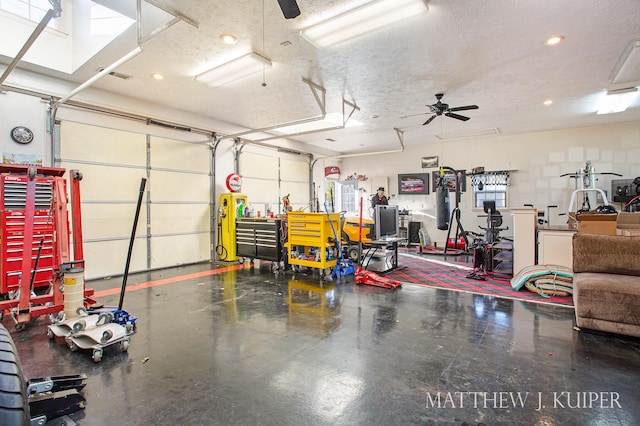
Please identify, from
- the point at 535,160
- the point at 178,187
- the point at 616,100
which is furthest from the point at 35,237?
the point at 535,160

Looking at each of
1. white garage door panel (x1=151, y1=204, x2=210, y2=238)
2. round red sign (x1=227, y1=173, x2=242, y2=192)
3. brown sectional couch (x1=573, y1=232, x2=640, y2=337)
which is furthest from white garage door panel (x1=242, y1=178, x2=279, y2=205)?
brown sectional couch (x1=573, y1=232, x2=640, y2=337)

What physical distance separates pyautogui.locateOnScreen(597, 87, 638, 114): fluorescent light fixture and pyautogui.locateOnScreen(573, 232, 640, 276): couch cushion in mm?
3882

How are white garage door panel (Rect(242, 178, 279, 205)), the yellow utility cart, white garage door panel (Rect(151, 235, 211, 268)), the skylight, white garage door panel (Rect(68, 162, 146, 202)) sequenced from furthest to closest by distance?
1. white garage door panel (Rect(242, 178, 279, 205))
2. white garage door panel (Rect(151, 235, 211, 268))
3. the yellow utility cart
4. white garage door panel (Rect(68, 162, 146, 202))
5. the skylight

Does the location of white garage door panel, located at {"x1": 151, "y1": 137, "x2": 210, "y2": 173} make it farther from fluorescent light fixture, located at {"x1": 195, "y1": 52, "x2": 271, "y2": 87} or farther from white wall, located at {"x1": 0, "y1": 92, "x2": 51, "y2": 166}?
fluorescent light fixture, located at {"x1": 195, "y1": 52, "x2": 271, "y2": 87}

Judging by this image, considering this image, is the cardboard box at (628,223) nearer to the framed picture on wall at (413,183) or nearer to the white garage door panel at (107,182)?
the framed picture on wall at (413,183)

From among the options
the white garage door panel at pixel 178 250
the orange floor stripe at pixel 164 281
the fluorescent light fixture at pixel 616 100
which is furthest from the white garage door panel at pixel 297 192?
the fluorescent light fixture at pixel 616 100

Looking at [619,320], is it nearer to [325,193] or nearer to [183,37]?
[183,37]

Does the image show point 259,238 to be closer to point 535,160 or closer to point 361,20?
point 361,20

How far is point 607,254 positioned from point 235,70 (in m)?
5.25

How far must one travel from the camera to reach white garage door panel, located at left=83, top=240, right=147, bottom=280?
17.2ft

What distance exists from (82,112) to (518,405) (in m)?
6.85

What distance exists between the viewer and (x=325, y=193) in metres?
11.2

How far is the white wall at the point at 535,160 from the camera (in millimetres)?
7758

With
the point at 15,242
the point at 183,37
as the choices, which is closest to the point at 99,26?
the point at 183,37
